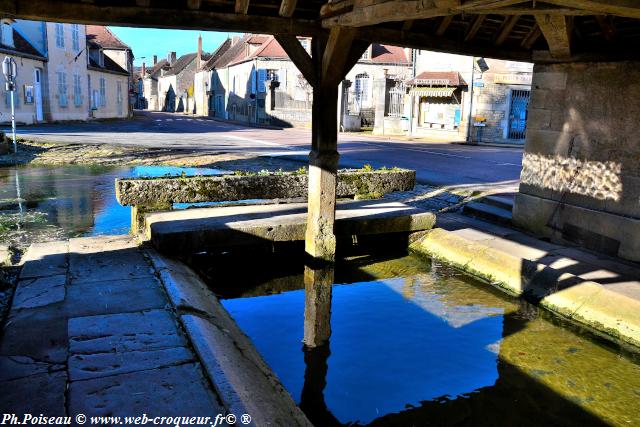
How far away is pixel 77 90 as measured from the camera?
3188 centimetres

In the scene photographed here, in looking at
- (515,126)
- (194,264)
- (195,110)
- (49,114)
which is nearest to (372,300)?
(194,264)

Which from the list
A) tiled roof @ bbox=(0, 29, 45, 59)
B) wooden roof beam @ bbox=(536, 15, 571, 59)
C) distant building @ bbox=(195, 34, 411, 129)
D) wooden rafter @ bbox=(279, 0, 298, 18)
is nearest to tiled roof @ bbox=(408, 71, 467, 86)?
distant building @ bbox=(195, 34, 411, 129)

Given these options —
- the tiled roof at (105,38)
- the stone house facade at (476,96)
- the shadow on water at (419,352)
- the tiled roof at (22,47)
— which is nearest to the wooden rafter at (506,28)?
the shadow on water at (419,352)

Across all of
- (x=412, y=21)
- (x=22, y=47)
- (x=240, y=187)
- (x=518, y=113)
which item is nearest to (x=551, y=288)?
(x=412, y=21)

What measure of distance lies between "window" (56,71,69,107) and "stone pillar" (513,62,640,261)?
95.4 feet

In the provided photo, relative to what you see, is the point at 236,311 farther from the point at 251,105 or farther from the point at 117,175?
the point at 251,105

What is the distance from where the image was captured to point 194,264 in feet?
22.2

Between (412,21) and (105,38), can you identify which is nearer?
(412,21)

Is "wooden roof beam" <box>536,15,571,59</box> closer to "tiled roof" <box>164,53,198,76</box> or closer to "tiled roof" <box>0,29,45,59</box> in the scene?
"tiled roof" <box>0,29,45,59</box>

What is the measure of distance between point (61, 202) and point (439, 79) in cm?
2030

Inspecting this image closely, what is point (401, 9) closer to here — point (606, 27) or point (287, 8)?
point (287, 8)

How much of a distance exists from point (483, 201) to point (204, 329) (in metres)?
7.19

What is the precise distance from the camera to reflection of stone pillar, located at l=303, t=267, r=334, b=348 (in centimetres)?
493

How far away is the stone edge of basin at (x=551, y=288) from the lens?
5023mm
